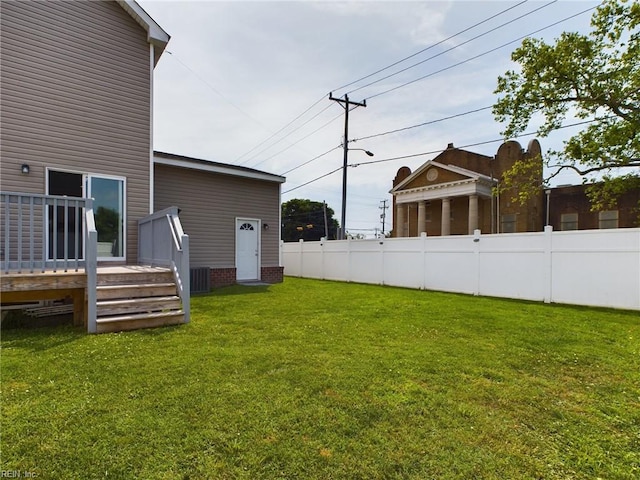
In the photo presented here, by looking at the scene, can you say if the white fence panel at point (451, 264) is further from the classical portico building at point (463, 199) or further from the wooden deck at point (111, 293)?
the classical portico building at point (463, 199)

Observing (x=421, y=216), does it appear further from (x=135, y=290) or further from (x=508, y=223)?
(x=135, y=290)

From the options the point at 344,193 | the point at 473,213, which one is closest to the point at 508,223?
the point at 473,213

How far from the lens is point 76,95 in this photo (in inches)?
275

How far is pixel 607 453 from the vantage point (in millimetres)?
2344

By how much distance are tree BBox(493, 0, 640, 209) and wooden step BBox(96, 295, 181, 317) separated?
1140 cm

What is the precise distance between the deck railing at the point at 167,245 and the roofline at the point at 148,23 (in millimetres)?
4005

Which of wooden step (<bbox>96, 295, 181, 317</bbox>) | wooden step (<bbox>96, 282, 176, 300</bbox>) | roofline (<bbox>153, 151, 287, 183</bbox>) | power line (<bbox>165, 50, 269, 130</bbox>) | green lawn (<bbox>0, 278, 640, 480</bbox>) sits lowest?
green lawn (<bbox>0, 278, 640, 480</bbox>)

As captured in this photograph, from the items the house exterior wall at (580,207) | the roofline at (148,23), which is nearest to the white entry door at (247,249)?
the roofline at (148,23)

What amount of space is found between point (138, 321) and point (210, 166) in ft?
19.9

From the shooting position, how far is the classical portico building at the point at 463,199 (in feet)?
70.2

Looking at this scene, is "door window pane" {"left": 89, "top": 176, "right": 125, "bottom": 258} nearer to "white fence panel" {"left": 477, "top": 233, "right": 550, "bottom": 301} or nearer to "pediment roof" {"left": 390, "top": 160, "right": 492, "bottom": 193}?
"white fence panel" {"left": 477, "top": 233, "right": 550, "bottom": 301}

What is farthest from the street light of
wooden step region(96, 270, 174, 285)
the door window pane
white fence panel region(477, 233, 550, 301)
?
wooden step region(96, 270, 174, 285)

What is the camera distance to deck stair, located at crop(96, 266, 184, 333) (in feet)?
16.2

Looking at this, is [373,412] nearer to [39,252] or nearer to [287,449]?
[287,449]
